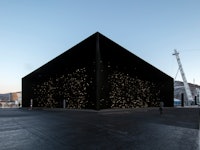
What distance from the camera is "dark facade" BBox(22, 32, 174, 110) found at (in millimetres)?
19480

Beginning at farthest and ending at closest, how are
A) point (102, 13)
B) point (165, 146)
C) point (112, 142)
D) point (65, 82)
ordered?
point (65, 82) < point (102, 13) < point (112, 142) < point (165, 146)

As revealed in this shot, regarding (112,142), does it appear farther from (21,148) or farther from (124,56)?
(124,56)

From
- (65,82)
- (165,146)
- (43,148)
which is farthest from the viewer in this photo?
(65,82)

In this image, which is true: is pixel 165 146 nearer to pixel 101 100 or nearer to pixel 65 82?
pixel 101 100

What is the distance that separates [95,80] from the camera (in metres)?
18.8

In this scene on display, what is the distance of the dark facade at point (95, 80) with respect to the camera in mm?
19480

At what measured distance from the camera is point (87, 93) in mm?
19844

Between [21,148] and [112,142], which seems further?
[112,142]

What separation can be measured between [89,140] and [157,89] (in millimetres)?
26638

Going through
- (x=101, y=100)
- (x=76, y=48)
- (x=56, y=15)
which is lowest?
(x=101, y=100)

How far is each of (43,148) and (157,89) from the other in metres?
27.9

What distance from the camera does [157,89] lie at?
30062 mm

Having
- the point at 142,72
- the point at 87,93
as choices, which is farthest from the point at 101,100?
the point at 142,72

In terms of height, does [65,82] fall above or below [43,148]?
above
